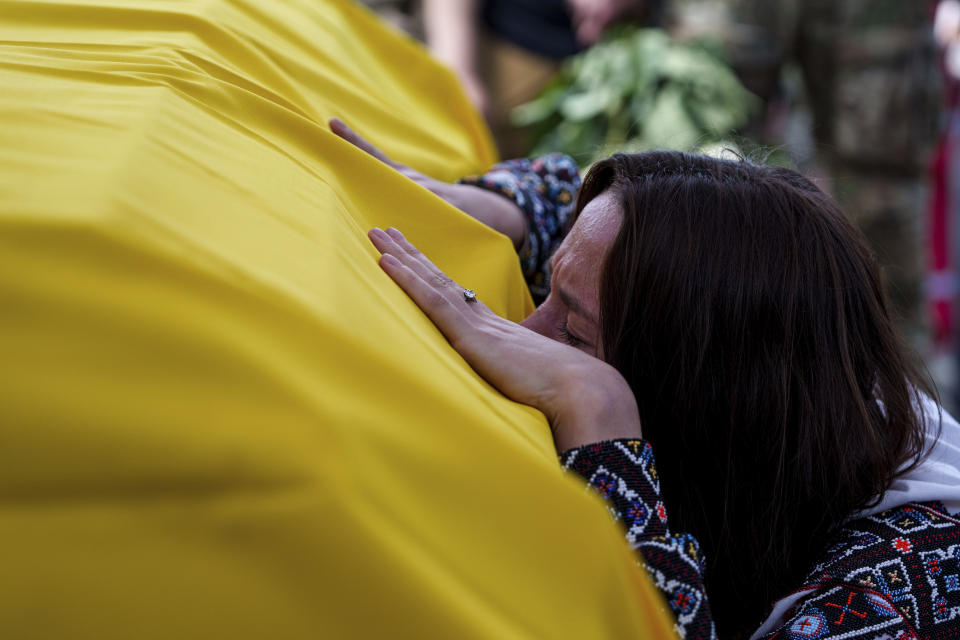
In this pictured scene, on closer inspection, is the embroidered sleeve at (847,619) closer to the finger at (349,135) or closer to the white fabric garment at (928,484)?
the white fabric garment at (928,484)

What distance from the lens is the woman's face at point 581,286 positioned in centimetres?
111

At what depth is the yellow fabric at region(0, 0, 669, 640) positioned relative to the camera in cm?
60

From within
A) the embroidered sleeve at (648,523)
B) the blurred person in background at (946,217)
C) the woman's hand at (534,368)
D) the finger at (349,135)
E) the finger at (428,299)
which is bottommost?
the blurred person in background at (946,217)

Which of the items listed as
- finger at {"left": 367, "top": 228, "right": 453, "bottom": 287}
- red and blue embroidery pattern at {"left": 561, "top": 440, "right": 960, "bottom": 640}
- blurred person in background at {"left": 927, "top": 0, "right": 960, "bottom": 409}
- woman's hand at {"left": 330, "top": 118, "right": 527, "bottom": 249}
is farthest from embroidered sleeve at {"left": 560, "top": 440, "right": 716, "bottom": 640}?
blurred person in background at {"left": 927, "top": 0, "right": 960, "bottom": 409}

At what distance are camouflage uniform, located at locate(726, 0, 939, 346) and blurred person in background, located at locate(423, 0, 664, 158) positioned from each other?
53 centimetres

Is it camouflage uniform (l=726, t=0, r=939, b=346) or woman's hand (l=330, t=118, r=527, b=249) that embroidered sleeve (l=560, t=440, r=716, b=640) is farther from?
camouflage uniform (l=726, t=0, r=939, b=346)

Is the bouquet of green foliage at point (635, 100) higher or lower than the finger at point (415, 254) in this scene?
lower

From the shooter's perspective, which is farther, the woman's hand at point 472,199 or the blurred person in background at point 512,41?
the blurred person in background at point 512,41

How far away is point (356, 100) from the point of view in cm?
138

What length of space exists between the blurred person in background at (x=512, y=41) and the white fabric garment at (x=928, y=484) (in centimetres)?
190

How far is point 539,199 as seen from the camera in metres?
1.55

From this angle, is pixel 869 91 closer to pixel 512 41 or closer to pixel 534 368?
pixel 512 41

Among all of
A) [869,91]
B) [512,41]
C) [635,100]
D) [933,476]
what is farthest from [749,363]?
[869,91]

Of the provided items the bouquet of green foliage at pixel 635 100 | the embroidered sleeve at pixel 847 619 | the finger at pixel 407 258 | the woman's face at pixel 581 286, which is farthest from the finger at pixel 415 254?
the bouquet of green foliage at pixel 635 100
